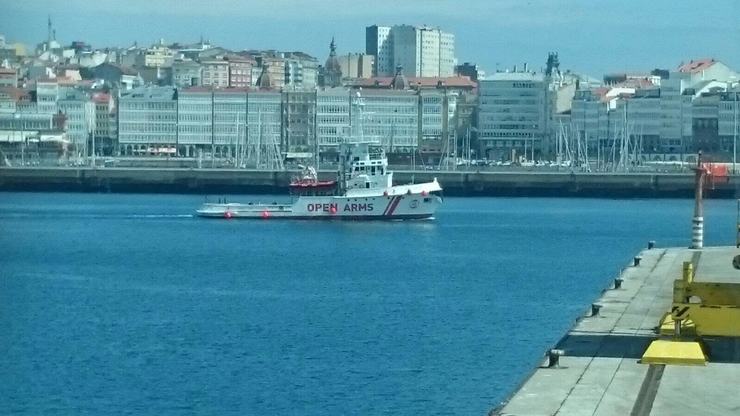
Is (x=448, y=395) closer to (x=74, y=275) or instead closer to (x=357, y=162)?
(x=74, y=275)

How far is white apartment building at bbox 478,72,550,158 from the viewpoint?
4316 inches

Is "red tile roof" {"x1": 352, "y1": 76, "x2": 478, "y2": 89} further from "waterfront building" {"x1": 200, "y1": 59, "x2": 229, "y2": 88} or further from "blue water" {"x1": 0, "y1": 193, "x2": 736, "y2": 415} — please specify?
"blue water" {"x1": 0, "y1": 193, "x2": 736, "y2": 415}

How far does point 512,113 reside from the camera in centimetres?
11000

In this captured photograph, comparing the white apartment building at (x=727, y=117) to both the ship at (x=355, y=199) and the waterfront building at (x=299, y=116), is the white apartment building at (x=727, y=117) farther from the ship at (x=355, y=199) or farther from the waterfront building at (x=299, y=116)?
the ship at (x=355, y=199)

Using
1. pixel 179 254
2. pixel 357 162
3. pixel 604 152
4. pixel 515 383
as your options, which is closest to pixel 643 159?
pixel 604 152

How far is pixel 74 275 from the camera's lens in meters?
31.5

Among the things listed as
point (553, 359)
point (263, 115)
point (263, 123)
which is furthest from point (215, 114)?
point (553, 359)

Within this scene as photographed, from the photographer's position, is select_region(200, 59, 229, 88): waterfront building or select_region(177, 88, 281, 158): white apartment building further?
select_region(200, 59, 229, 88): waterfront building

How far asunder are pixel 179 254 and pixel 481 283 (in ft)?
31.3

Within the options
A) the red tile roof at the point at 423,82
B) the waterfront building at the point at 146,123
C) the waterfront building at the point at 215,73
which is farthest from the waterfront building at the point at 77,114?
the waterfront building at the point at 215,73

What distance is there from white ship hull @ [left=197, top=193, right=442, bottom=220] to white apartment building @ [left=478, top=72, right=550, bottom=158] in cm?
5752

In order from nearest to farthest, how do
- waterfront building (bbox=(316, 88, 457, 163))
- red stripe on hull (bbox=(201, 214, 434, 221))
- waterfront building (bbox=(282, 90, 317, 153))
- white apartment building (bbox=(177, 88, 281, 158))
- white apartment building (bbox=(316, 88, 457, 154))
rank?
red stripe on hull (bbox=(201, 214, 434, 221)), waterfront building (bbox=(316, 88, 457, 163)), white apartment building (bbox=(316, 88, 457, 154)), waterfront building (bbox=(282, 90, 317, 153)), white apartment building (bbox=(177, 88, 281, 158))

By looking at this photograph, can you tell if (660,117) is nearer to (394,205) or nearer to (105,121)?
(105,121)

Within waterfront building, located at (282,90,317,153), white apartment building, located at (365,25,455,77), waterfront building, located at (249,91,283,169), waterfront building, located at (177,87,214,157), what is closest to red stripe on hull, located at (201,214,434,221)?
waterfront building, located at (249,91,283,169)
